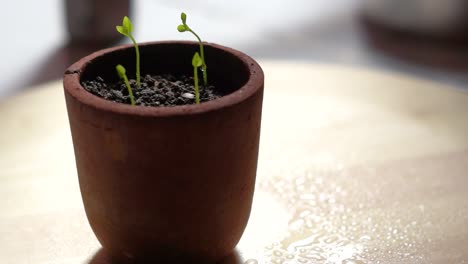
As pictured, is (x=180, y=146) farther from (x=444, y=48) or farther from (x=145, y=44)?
(x=444, y=48)

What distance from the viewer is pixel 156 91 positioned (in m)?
0.74

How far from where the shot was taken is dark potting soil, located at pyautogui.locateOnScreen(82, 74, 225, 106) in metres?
0.72

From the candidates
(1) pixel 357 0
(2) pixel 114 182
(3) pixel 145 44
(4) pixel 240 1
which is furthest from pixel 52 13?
(2) pixel 114 182

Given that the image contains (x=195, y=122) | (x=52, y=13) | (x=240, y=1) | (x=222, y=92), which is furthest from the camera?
(x=240, y=1)

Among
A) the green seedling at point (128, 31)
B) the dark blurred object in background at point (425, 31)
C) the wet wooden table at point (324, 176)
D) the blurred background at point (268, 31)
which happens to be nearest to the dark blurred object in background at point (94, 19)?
the blurred background at point (268, 31)

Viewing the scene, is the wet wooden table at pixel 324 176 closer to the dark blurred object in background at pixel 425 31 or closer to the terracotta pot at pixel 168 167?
the terracotta pot at pixel 168 167

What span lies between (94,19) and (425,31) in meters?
1.12

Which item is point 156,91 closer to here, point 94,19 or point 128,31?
point 128,31

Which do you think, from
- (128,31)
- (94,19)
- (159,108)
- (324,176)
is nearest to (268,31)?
(94,19)

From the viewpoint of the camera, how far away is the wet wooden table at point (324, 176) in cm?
82

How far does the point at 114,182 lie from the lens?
0.67 meters

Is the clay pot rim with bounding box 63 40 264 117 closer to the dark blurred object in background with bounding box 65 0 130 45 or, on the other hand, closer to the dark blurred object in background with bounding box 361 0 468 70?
the dark blurred object in background with bounding box 65 0 130 45

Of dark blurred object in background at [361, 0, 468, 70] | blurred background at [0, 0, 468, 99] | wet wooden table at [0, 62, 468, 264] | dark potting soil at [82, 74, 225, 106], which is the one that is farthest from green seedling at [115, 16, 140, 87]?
dark blurred object in background at [361, 0, 468, 70]

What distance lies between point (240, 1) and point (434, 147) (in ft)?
5.53
